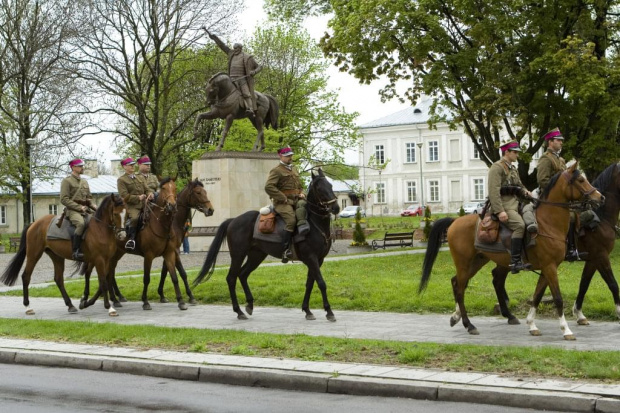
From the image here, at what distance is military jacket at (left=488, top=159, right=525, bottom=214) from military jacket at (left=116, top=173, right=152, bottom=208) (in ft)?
24.8

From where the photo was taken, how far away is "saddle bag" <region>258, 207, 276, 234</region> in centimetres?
1493

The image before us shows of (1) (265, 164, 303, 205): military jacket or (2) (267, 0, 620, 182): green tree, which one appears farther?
(2) (267, 0, 620, 182): green tree

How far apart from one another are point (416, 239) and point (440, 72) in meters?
18.8

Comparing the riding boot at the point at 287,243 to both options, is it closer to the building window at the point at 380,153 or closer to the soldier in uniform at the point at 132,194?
the soldier in uniform at the point at 132,194

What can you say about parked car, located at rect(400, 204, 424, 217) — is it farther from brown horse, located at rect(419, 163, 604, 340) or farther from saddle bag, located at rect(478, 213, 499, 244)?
saddle bag, located at rect(478, 213, 499, 244)

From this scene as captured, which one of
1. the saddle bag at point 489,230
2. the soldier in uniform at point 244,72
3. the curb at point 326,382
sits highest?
the soldier in uniform at point 244,72

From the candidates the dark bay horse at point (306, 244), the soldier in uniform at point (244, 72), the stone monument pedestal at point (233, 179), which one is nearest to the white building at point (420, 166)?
the stone monument pedestal at point (233, 179)

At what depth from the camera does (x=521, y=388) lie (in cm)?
817

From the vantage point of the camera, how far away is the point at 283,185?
15.1 metres

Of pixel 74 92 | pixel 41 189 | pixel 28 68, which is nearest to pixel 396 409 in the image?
pixel 74 92

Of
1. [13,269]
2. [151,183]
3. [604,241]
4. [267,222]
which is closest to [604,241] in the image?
[604,241]

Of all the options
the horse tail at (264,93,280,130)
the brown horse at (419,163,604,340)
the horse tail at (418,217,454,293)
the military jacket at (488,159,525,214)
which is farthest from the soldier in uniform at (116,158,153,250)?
the horse tail at (264,93,280,130)

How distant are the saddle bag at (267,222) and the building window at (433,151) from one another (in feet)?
252

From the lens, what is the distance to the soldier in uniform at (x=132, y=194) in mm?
17016
